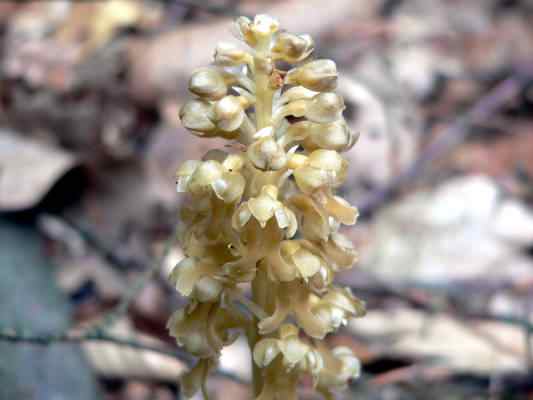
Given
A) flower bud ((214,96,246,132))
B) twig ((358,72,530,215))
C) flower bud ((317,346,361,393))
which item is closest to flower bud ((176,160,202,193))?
flower bud ((214,96,246,132))

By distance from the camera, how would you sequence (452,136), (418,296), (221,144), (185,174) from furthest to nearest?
(452,136) → (221,144) → (418,296) → (185,174)

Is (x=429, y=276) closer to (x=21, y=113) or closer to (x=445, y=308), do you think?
(x=445, y=308)

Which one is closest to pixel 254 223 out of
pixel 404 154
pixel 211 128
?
pixel 211 128

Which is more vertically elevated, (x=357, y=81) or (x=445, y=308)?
(x=357, y=81)

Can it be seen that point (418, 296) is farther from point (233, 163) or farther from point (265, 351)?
point (233, 163)


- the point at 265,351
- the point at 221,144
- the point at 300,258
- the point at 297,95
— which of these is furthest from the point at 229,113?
the point at 221,144

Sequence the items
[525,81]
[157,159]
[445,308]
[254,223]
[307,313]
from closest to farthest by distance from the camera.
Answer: [254,223] < [307,313] < [445,308] < [157,159] < [525,81]

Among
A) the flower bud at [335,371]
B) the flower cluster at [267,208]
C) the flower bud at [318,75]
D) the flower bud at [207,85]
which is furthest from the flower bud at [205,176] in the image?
the flower bud at [335,371]
